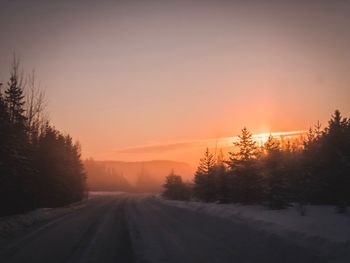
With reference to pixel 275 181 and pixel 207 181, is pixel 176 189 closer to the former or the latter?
pixel 207 181

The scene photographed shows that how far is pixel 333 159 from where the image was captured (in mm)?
32469

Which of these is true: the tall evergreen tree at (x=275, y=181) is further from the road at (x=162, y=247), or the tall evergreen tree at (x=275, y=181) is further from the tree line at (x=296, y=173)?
the road at (x=162, y=247)

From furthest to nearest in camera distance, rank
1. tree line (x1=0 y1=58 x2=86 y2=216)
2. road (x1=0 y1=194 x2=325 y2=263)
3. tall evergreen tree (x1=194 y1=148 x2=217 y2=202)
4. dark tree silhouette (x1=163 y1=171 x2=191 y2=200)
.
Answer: dark tree silhouette (x1=163 y1=171 x2=191 y2=200) → tall evergreen tree (x1=194 y1=148 x2=217 y2=202) → tree line (x1=0 y1=58 x2=86 y2=216) → road (x1=0 y1=194 x2=325 y2=263)

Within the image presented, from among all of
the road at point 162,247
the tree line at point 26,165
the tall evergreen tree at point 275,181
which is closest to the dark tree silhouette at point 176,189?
the tree line at point 26,165

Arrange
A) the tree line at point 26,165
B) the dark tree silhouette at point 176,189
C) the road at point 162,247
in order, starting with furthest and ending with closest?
the dark tree silhouette at point 176,189
the tree line at point 26,165
the road at point 162,247

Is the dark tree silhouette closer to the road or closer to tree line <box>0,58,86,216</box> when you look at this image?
tree line <box>0,58,86,216</box>

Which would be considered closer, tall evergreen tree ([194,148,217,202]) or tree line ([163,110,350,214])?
tree line ([163,110,350,214])

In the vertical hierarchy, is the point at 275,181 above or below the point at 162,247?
above

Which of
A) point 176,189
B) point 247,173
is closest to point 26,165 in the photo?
point 247,173

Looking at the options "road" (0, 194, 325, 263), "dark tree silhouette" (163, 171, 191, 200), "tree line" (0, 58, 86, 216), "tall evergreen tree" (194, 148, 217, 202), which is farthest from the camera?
"dark tree silhouette" (163, 171, 191, 200)

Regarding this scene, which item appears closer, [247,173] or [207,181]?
[247,173]

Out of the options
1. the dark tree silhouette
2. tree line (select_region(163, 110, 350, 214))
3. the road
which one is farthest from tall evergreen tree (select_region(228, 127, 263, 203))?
the dark tree silhouette

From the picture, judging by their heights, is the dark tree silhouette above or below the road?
above

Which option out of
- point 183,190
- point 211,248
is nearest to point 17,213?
point 211,248
